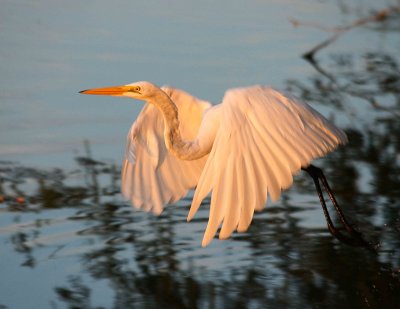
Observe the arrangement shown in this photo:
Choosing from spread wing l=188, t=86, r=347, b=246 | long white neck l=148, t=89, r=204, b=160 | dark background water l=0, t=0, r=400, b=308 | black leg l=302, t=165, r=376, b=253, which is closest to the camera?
spread wing l=188, t=86, r=347, b=246

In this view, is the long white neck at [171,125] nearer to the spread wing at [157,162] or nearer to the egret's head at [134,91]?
the egret's head at [134,91]

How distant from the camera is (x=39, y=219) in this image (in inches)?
293

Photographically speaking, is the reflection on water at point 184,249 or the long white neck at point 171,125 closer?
the long white neck at point 171,125

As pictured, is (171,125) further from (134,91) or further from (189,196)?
(189,196)

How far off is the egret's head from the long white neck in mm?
33

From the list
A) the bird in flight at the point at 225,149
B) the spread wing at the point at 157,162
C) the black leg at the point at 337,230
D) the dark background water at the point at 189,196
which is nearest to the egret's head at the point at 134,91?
the bird in flight at the point at 225,149

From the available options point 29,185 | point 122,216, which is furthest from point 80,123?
point 122,216

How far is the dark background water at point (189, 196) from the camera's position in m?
6.59

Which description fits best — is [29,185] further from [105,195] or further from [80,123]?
[80,123]

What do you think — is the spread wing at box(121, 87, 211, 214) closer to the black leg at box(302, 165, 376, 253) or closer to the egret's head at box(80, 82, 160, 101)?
the egret's head at box(80, 82, 160, 101)

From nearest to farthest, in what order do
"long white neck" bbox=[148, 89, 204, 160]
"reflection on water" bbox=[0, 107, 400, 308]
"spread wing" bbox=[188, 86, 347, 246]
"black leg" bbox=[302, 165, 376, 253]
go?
"spread wing" bbox=[188, 86, 347, 246]
"long white neck" bbox=[148, 89, 204, 160]
"reflection on water" bbox=[0, 107, 400, 308]
"black leg" bbox=[302, 165, 376, 253]

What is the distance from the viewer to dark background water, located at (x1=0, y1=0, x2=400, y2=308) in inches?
259

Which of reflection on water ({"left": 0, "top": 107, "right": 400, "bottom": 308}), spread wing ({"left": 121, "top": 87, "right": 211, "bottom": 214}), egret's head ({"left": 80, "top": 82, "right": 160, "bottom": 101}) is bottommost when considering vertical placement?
reflection on water ({"left": 0, "top": 107, "right": 400, "bottom": 308})

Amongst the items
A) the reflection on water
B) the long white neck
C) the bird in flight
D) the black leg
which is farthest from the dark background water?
the long white neck
